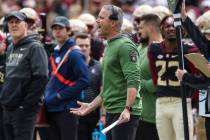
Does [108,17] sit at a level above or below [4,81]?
above

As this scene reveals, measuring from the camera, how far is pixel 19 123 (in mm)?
12180

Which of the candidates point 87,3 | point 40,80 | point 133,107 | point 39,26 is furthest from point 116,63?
point 87,3

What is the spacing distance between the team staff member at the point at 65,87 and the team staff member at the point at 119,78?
2003 mm

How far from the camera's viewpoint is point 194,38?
444 inches

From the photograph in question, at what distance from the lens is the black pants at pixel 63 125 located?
13039 mm

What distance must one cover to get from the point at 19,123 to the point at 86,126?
1952mm

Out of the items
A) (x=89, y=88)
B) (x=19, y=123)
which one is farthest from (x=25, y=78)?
(x=89, y=88)

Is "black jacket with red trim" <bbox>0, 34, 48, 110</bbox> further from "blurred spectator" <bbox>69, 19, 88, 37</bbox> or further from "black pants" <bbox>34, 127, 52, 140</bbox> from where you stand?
"blurred spectator" <bbox>69, 19, 88, 37</bbox>

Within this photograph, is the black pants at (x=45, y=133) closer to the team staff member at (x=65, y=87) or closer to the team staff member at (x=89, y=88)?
the team staff member at (x=65, y=87)

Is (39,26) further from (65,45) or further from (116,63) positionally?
(116,63)

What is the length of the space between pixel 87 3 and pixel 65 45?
467 inches

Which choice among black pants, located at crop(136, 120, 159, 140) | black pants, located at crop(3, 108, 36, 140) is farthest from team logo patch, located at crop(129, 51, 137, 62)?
black pants, located at crop(136, 120, 159, 140)

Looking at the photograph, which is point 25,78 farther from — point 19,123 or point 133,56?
point 133,56

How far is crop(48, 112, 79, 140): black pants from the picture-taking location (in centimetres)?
1304
